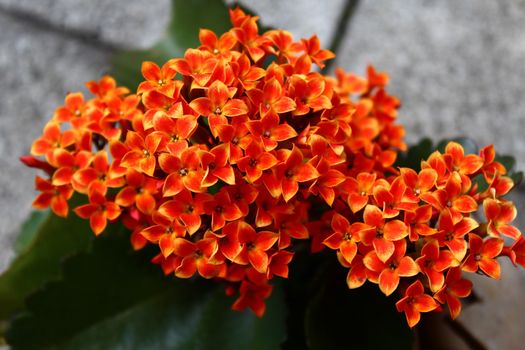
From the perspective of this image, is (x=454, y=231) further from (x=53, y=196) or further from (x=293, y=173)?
(x=53, y=196)

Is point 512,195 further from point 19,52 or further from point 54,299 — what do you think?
point 19,52

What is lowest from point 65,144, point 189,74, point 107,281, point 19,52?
point 19,52

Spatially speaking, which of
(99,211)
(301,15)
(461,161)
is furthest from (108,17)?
(461,161)

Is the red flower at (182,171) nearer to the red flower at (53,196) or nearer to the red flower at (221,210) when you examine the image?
the red flower at (221,210)

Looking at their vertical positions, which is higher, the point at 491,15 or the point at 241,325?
the point at 491,15

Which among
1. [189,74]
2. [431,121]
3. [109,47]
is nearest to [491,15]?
[431,121]

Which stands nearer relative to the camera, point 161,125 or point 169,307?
point 161,125
